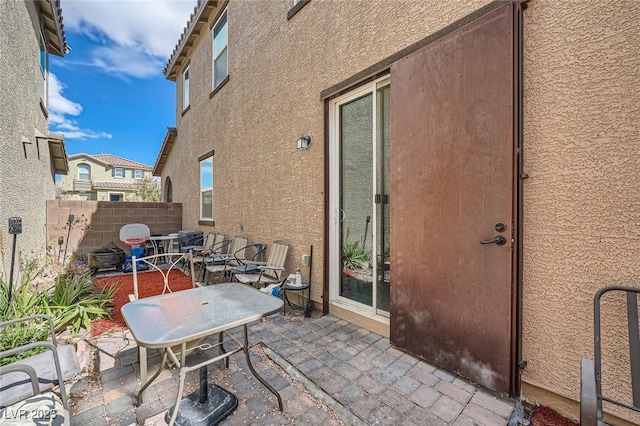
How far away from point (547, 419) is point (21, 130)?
25.2 ft

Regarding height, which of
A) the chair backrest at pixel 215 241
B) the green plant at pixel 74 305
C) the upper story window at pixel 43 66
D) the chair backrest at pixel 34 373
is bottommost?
the green plant at pixel 74 305

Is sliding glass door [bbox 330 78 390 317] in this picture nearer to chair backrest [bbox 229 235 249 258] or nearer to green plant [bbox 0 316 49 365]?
chair backrest [bbox 229 235 249 258]

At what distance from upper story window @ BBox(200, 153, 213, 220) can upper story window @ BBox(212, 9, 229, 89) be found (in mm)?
1962

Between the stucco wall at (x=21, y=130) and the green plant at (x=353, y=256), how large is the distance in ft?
15.0

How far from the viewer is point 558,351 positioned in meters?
1.92

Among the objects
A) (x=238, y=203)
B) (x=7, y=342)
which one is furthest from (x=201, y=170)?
(x=7, y=342)

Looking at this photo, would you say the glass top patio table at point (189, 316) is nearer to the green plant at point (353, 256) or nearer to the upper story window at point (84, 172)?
the green plant at point (353, 256)

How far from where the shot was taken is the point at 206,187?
7609 millimetres

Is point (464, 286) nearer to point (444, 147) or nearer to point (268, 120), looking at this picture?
point (444, 147)

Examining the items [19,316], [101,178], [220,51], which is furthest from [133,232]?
[101,178]

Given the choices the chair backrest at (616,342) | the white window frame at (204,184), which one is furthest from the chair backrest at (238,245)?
the chair backrest at (616,342)

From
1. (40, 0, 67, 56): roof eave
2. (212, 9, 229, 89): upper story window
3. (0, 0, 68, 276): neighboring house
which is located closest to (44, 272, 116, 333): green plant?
(0, 0, 68, 276): neighboring house

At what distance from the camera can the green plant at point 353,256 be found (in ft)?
11.3

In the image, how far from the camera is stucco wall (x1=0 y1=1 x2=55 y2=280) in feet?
12.8
